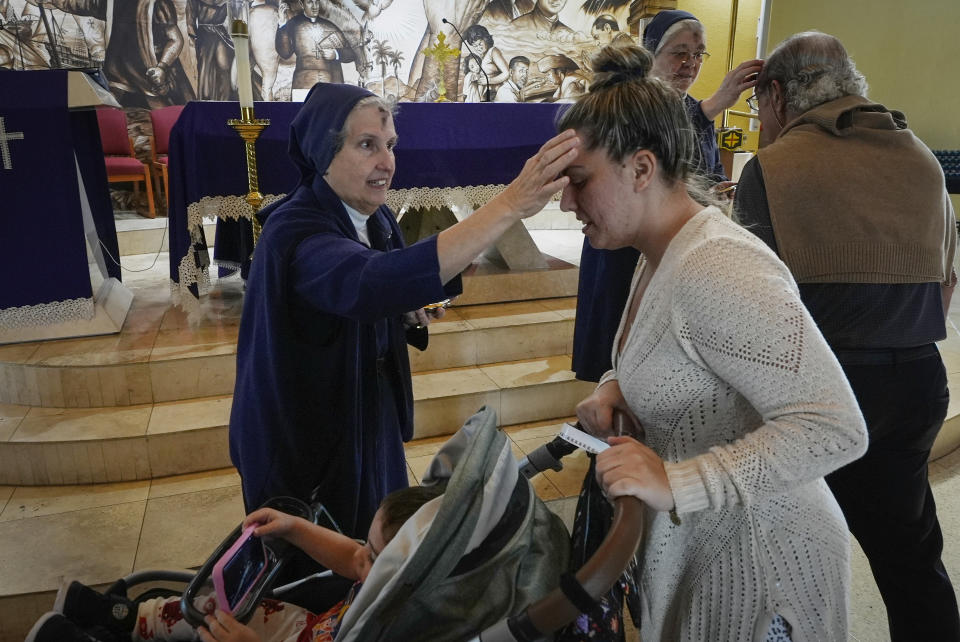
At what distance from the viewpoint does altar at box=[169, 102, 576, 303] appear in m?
3.75

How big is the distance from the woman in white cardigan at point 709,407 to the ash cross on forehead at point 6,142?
3.14 meters

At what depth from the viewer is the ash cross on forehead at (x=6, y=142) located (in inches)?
130

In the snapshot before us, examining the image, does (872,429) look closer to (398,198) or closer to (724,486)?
(724,486)

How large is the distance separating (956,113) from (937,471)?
21.8ft

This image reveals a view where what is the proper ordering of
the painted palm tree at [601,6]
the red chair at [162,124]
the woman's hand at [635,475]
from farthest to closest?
the painted palm tree at [601,6] → the red chair at [162,124] → the woman's hand at [635,475]

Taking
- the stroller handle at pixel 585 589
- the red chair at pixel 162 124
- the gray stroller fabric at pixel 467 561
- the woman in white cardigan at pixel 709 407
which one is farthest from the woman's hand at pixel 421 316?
the red chair at pixel 162 124

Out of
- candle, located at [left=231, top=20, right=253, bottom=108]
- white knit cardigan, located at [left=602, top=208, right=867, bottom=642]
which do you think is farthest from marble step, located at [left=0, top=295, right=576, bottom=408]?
white knit cardigan, located at [left=602, top=208, right=867, bottom=642]

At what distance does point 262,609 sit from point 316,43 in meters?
7.50

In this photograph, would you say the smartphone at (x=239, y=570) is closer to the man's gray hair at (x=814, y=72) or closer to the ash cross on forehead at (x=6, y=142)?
the man's gray hair at (x=814, y=72)

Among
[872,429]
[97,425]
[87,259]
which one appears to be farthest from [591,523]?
[87,259]

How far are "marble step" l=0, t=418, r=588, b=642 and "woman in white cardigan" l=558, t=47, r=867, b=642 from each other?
1.62 metres

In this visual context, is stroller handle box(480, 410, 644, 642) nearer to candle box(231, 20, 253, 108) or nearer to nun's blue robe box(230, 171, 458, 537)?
nun's blue robe box(230, 171, 458, 537)

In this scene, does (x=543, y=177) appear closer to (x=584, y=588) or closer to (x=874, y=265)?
(x=584, y=588)

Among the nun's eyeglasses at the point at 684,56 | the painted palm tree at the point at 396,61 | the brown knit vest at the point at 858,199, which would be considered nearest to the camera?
the brown knit vest at the point at 858,199
